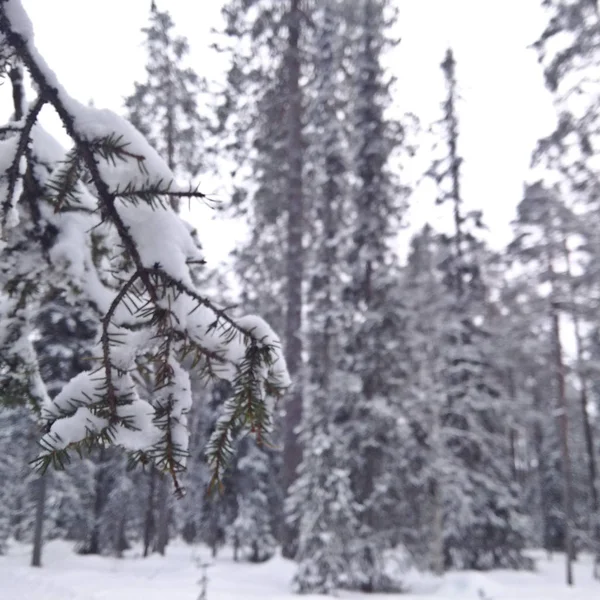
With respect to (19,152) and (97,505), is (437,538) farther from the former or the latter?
(19,152)

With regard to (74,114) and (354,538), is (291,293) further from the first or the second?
(74,114)

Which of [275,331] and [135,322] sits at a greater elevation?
[275,331]

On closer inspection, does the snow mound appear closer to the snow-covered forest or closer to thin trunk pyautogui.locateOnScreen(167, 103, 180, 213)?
the snow-covered forest

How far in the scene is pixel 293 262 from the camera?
12.9 meters

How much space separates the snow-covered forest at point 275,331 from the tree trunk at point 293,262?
6cm

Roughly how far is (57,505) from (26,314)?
16.2m

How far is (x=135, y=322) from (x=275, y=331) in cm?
1211

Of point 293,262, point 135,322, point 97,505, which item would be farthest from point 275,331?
point 135,322

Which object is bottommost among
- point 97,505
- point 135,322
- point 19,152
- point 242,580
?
point 242,580

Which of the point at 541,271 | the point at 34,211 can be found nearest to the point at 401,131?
the point at 541,271

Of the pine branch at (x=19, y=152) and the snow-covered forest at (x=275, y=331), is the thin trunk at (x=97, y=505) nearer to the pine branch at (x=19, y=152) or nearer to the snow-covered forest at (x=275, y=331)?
the snow-covered forest at (x=275, y=331)

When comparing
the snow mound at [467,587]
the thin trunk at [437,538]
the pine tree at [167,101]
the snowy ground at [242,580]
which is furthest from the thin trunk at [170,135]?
the snow mound at [467,587]

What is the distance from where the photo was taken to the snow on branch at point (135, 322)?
5.13 feet

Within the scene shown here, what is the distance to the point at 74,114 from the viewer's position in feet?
5.34
